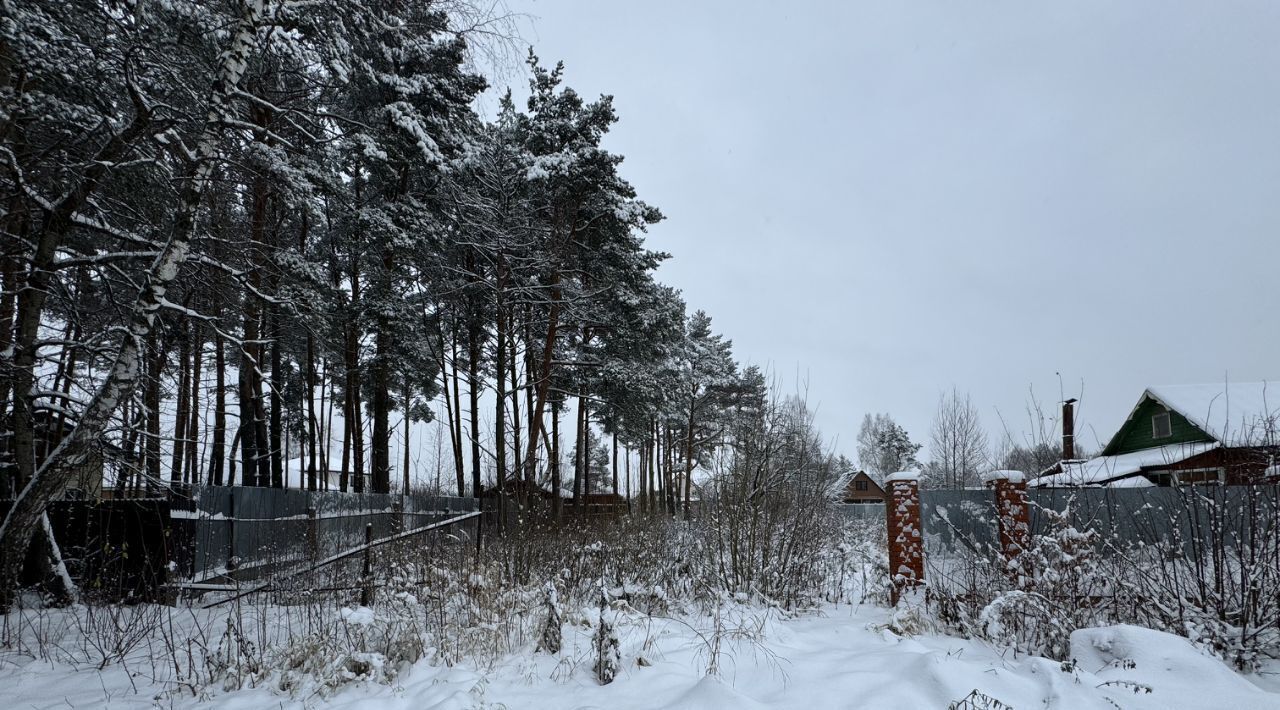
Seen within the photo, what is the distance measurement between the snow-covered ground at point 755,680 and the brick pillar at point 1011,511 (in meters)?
1.13

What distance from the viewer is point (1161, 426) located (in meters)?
20.1

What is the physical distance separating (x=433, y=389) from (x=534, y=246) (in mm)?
8836

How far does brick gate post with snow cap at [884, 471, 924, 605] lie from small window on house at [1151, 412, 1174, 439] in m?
19.3

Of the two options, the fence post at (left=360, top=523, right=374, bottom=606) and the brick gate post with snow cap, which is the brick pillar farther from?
the fence post at (left=360, top=523, right=374, bottom=606)

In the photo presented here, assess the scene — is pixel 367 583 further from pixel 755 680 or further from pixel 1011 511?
pixel 1011 511

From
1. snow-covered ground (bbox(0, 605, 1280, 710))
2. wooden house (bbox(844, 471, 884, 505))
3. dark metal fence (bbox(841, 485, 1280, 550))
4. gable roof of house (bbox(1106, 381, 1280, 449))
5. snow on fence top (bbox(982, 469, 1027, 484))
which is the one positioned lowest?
wooden house (bbox(844, 471, 884, 505))

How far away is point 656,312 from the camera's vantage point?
15.7 meters

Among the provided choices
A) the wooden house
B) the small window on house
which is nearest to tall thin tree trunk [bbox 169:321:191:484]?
the small window on house

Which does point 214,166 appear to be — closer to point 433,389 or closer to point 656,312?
point 656,312

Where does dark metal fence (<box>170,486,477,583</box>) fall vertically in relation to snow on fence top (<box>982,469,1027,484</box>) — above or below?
below

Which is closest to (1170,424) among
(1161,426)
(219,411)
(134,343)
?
(1161,426)

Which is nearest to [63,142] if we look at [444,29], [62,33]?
[62,33]

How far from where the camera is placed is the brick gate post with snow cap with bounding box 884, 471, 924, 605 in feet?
20.9

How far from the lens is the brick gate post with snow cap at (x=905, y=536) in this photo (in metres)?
6.38
